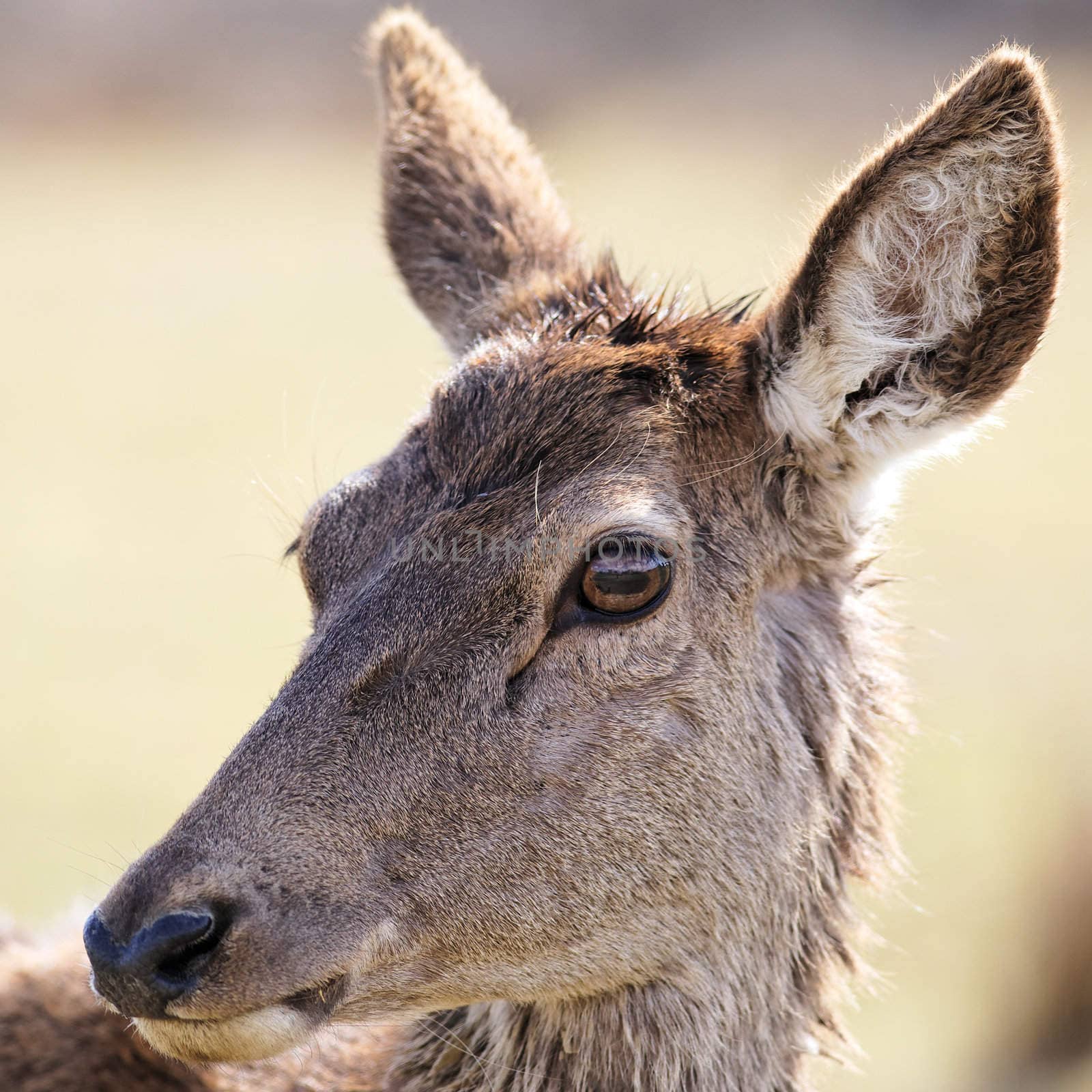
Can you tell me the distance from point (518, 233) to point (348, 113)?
2227 centimetres

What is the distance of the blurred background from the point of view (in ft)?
28.2

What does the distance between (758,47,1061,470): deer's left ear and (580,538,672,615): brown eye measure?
1.78 feet

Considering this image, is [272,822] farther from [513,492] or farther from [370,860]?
[513,492]

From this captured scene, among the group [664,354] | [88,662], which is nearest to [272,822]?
[664,354]

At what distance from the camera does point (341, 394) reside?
59.7ft

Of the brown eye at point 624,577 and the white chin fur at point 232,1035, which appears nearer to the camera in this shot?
the white chin fur at point 232,1035

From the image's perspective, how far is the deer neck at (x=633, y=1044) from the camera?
3213mm

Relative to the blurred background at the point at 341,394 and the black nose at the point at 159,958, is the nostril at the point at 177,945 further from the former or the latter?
the blurred background at the point at 341,394

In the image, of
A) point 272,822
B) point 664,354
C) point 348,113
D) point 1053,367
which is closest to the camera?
point 272,822

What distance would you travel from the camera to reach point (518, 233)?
4.30 metres

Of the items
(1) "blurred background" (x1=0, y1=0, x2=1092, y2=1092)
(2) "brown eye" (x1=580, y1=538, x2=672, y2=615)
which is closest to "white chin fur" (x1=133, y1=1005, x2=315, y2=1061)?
(2) "brown eye" (x1=580, y1=538, x2=672, y2=615)

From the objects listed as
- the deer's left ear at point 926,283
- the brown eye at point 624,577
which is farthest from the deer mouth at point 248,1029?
the deer's left ear at point 926,283

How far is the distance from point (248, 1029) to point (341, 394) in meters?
15.9

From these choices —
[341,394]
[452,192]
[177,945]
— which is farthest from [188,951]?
[341,394]
